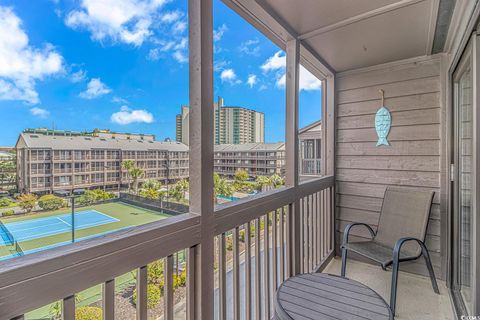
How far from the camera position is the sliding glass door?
4.77 ft

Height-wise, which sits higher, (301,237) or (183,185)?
(183,185)

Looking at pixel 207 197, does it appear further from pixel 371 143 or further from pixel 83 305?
pixel 371 143

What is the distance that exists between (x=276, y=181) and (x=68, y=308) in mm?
1514

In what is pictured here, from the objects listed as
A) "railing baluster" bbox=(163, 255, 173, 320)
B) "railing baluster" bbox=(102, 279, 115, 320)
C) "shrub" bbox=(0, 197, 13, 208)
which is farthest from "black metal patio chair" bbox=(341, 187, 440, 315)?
"shrub" bbox=(0, 197, 13, 208)

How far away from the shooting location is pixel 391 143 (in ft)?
9.10

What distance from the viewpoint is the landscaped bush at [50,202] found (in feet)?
2.40

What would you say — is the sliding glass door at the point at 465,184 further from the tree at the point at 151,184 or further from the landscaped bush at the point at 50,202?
the landscaped bush at the point at 50,202

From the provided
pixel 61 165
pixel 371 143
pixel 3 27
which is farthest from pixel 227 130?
pixel 371 143

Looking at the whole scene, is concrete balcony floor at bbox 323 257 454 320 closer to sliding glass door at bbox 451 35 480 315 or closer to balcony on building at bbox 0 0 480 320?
balcony on building at bbox 0 0 480 320

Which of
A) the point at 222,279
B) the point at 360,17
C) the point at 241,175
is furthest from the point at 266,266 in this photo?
the point at 360,17

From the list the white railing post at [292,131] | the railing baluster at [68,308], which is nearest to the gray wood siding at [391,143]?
the white railing post at [292,131]

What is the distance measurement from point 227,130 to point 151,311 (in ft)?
3.17

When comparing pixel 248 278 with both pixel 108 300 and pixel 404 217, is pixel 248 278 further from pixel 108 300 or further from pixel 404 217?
pixel 404 217

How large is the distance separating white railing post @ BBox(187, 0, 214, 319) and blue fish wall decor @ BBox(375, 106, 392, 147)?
2361 millimetres
